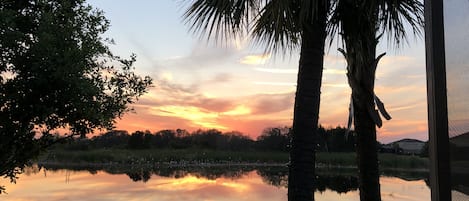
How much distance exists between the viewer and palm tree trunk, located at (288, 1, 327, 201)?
4.04m

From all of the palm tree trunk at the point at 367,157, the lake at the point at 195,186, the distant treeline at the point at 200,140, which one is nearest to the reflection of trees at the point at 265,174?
the lake at the point at 195,186

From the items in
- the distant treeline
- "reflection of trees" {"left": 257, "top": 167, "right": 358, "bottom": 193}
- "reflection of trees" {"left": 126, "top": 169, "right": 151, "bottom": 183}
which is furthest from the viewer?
the distant treeline

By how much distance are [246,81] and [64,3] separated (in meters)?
8.70

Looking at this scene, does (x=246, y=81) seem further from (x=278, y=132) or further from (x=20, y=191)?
(x=20, y=191)

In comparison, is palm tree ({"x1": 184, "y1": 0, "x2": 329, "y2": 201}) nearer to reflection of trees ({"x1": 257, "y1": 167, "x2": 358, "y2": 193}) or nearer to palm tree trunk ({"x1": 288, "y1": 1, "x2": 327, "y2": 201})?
palm tree trunk ({"x1": 288, "y1": 1, "x2": 327, "y2": 201})

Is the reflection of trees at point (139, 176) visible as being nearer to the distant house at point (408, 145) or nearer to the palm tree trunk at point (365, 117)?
the distant house at point (408, 145)

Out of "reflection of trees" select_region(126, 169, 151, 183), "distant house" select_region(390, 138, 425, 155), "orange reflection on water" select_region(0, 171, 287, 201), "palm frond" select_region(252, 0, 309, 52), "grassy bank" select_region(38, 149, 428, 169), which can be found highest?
"palm frond" select_region(252, 0, 309, 52)

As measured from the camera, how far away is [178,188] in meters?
10.8

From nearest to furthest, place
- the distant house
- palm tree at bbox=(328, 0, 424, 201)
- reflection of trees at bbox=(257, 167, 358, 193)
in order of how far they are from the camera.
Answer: palm tree at bbox=(328, 0, 424, 201) → the distant house → reflection of trees at bbox=(257, 167, 358, 193)

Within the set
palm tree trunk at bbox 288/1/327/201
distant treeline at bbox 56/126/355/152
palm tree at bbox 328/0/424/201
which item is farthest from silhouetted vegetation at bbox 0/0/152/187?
distant treeline at bbox 56/126/355/152

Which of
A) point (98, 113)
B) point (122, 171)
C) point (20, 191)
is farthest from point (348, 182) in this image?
point (98, 113)

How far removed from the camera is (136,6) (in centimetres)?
796

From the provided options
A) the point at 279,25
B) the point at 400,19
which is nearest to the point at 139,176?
the point at 400,19

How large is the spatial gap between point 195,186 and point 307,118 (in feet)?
24.4
